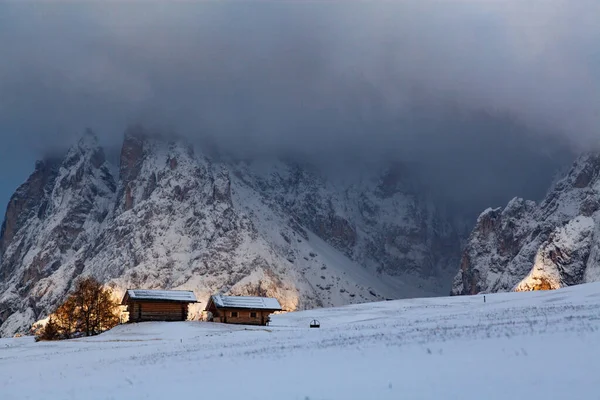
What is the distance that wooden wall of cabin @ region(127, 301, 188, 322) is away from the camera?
91.2 meters

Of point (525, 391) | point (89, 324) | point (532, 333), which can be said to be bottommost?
point (525, 391)

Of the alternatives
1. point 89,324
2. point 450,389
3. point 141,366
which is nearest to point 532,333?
point 450,389

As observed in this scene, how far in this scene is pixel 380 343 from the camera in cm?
2720

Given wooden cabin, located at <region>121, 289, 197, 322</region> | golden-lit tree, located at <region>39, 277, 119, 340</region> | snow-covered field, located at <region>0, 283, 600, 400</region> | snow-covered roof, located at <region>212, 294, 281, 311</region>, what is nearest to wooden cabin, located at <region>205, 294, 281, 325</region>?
snow-covered roof, located at <region>212, 294, 281, 311</region>

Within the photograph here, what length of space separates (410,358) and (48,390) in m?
12.9

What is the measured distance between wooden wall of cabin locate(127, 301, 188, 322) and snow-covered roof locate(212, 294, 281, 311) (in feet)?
16.5

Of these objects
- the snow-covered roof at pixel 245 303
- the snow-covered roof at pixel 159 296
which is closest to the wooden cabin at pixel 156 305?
the snow-covered roof at pixel 159 296

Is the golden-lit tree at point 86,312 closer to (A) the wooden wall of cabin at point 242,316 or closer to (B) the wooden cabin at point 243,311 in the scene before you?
(B) the wooden cabin at point 243,311

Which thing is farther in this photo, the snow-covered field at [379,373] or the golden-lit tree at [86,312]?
the golden-lit tree at [86,312]

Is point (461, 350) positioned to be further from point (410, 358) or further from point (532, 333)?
point (532, 333)

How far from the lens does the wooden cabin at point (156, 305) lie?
9125 cm

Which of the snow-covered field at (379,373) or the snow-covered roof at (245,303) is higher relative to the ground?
the snow-covered roof at (245,303)

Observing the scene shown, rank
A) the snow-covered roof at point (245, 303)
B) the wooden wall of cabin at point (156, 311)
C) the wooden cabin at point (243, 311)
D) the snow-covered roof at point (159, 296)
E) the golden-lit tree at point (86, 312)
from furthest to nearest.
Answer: the snow-covered roof at point (245, 303) < the wooden cabin at point (243, 311) < the snow-covered roof at point (159, 296) < the wooden wall of cabin at point (156, 311) < the golden-lit tree at point (86, 312)

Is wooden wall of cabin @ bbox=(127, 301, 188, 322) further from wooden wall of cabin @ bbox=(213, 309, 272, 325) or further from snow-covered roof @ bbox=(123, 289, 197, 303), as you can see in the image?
wooden wall of cabin @ bbox=(213, 309, 272, 325)
